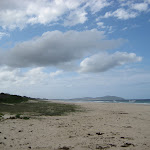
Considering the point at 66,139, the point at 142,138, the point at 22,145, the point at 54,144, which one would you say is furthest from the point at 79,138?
the point at 142,138

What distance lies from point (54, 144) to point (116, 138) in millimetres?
3044

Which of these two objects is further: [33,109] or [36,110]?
[33,109]

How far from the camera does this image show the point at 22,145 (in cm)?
659

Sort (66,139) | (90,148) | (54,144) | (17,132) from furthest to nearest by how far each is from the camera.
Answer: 1. (17,132)
2. (66,139)
3. (54,144)
4. (90,148)

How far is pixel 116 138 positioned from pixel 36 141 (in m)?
3.83

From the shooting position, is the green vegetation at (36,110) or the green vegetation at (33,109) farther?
the green vegetation at (36,110)

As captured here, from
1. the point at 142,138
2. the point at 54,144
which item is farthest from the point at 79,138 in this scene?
the point at 142,138

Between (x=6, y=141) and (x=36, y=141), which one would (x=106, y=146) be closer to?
(x=36, y=141)

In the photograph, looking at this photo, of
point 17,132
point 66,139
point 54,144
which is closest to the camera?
point 54,144

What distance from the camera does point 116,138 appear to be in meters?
7.60

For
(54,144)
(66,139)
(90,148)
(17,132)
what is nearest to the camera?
(90,148)

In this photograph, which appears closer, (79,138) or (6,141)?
(6,141)

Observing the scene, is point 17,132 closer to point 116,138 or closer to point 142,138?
point 116,138

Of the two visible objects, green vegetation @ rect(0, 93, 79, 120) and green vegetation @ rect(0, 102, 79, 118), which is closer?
green vegetation @ rect(0, 93, 79, 120)
